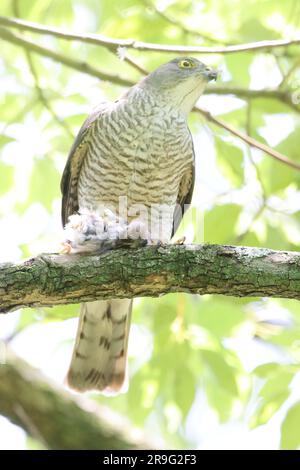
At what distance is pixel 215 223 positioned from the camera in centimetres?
372

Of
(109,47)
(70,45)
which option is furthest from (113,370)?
(70,45)

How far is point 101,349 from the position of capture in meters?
4.68

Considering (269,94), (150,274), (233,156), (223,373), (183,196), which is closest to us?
(150,274)

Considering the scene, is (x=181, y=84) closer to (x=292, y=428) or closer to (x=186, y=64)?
(x=186, y=64)

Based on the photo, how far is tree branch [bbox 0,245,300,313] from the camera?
3010mm

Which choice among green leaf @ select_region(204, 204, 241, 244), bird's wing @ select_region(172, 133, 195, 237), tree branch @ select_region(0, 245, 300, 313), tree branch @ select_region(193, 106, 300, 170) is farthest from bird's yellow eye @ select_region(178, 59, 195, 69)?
tree branch @ select_region(0, 245, 300, 313)

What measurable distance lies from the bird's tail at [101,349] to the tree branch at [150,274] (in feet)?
4.49

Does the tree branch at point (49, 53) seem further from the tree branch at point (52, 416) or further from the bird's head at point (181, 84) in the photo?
the tree branch at point (52, 416)

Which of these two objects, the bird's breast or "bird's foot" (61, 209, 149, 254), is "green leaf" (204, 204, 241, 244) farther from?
the bird's breast

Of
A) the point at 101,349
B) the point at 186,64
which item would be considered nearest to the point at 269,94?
the point at 186,64

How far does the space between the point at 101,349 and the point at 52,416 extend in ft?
1.67

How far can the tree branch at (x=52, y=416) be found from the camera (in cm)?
449

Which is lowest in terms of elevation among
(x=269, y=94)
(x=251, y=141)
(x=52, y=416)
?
(x=52, y=416)
